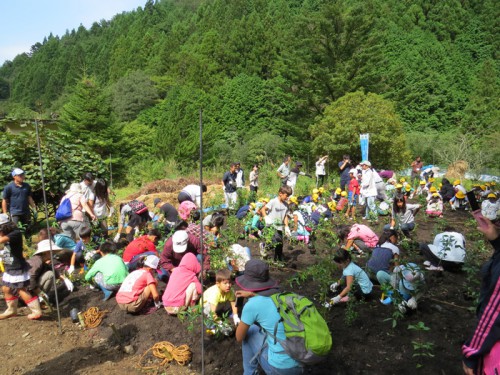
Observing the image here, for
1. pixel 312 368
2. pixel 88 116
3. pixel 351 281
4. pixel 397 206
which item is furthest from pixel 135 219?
pixel 88 116

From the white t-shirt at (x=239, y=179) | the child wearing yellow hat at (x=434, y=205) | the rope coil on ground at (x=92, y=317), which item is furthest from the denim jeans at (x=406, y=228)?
the rope coil on ground at (x=92, y=317)

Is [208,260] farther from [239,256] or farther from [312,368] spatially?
[312,368]

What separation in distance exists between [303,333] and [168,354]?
1.71m

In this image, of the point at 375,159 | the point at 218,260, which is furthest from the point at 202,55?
the point at 218,260

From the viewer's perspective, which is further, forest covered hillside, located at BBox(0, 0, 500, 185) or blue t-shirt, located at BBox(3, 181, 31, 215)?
forest covered hillside, located at BBox(0, 0, 500, 185)

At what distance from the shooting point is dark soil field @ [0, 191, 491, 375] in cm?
336

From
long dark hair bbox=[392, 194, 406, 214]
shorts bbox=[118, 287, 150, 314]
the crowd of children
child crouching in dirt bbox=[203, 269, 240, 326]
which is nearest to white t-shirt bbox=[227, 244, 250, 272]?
the crowd of children

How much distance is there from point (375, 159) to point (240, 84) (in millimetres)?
22544

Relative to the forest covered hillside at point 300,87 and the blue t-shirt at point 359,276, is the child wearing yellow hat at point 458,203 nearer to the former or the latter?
the blue t-shirt at point 359,276

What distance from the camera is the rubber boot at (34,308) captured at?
14.8ft

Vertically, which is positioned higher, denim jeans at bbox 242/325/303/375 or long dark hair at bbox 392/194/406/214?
long dark hair at bbox 392/194/406/214

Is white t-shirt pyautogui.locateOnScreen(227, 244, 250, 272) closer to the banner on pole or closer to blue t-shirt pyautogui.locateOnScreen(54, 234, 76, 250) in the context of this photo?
blue t-shirt pyautogui.locateOnScreen(54, 234, 76, 250)

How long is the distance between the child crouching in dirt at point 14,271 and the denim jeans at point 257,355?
3.02 meters

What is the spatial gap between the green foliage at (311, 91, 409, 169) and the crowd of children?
8.14 m
